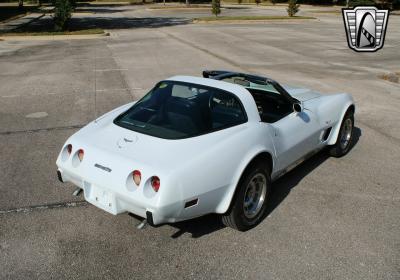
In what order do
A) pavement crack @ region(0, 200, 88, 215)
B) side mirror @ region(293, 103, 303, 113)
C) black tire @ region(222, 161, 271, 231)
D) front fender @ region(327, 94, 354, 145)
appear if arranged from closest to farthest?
black tire @ region(222, 161, 271, 231)
pavement crack @ region(0, 200, 88, 215)
side mirror @ region(293, 103, 303, 113)
front fender @ region(327, 94, 354, 145)

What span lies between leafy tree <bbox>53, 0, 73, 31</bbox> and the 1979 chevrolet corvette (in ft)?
68.1

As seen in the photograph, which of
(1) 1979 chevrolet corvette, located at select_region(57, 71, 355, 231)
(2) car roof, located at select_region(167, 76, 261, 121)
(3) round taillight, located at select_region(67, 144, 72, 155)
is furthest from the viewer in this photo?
(2) car roof, located at select_region(167, 76, 261, 121)

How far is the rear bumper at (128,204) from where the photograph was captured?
11.4ft

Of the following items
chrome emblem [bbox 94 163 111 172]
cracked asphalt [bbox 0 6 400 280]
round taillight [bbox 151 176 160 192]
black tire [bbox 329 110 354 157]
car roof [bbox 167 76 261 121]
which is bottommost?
cracked asphalt [bbox 0 6 400 280]

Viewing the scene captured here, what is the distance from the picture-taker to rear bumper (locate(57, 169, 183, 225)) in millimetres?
3475

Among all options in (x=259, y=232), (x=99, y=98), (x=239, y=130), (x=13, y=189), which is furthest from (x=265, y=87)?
(x=99, y=98)

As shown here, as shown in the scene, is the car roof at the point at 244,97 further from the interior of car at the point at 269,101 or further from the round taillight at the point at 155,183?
the round taillight at the point at 155,183

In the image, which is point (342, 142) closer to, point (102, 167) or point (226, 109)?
point (226, 109)

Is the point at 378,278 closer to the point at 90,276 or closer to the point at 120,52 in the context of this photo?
the point at 90,276

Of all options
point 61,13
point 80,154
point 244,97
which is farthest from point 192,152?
point 61,13

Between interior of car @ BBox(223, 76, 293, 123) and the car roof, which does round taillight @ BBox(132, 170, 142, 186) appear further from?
interior of car @ BBox(223, 76, 293, 123)

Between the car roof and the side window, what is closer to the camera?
the side window

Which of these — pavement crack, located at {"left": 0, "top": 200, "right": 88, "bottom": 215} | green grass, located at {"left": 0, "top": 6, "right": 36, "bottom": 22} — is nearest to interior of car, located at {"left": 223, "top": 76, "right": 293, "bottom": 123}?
pavement crack, located at {"left": 0, "top": 200, "right": 88, "bottom": 215}

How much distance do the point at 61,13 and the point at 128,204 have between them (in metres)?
22.5
